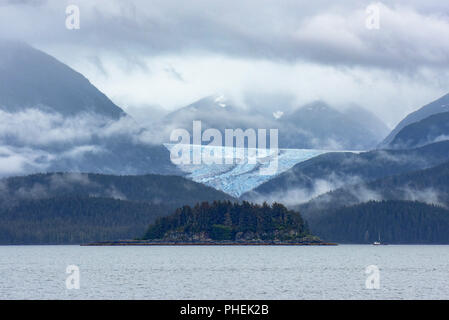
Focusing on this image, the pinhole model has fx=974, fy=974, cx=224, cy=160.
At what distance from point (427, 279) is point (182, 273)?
45.0m

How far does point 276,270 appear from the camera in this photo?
19150 cm

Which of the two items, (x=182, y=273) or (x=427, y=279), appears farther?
(x=182, y=273)

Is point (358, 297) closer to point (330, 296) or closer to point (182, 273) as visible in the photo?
point (330, 296)

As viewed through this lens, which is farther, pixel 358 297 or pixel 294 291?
pixel 294 291

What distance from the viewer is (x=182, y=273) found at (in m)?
181
